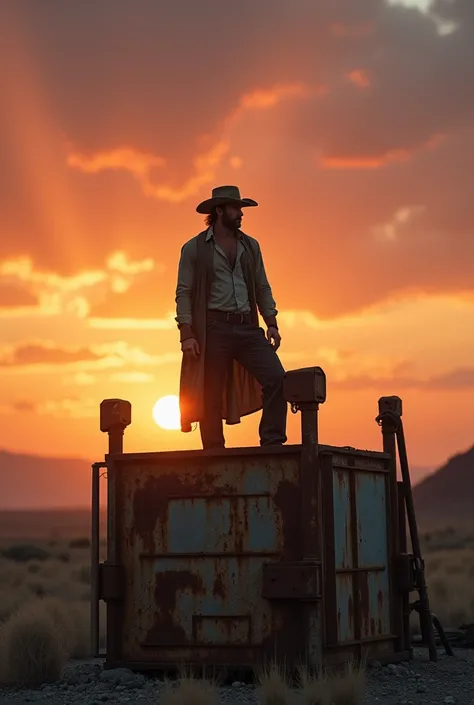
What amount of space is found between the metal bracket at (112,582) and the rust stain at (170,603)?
0.34 metres

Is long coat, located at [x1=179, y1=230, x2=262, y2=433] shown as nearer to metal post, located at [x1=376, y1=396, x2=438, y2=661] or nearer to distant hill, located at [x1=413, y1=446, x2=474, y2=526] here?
metal post, located at [x1=376, y1=396, x2=438, y2=661]

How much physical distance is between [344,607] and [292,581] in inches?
30.7

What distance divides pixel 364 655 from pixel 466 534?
44.9 metres

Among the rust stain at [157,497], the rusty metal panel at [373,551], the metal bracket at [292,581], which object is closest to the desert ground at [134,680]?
the rusty metal panel at [373,551]

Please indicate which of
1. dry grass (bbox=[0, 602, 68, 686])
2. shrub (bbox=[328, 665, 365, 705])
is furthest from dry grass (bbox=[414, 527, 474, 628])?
shrub (bbox=[328, 665, 365, 705])

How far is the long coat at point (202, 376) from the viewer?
11.0 m

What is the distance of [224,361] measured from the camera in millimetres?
11039

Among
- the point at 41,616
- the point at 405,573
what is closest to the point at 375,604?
the point at 405,573

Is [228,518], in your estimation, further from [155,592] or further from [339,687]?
[339,687]

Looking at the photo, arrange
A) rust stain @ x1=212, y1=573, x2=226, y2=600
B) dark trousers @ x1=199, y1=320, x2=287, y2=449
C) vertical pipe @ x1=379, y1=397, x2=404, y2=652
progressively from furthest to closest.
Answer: vertical pipe @ x1=379, y1=397, x2=404, y2=652
dark trousers @ x1=199, y1=320, x2=287, y2=449
rust stain @ x1=212, y1=573, x2=226, y2=600

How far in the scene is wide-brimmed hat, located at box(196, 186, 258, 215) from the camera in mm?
11211

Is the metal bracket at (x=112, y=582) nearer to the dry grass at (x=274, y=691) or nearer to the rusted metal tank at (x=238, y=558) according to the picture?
the rusted metal tank at (x=238, y=558)

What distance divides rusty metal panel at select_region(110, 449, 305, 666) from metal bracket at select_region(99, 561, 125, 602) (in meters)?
0.07

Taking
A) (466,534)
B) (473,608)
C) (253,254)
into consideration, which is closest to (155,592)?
(253,254)
